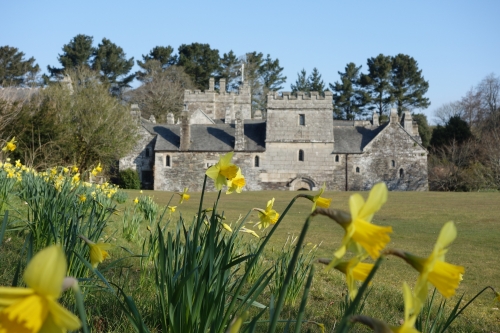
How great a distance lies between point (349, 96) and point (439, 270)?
202 feet

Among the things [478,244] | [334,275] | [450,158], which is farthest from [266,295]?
[450,158]

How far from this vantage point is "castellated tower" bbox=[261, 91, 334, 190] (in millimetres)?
39062

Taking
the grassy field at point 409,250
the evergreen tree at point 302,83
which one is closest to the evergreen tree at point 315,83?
the evergreen tree at point 302,83

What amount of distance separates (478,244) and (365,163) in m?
28.0

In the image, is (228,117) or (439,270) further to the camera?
(228,117)

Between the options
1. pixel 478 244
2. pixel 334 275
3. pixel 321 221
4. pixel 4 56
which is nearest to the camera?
pixel 334 275

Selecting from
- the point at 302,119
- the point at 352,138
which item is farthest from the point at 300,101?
the point at 352,138

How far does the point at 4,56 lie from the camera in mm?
59875

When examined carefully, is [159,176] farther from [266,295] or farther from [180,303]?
[180,303]

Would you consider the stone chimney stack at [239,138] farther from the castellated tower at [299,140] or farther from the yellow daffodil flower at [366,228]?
the yellow daffodil flower at [366,228]

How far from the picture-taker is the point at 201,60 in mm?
62969

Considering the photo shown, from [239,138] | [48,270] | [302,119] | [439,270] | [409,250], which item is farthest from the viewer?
[302,119]

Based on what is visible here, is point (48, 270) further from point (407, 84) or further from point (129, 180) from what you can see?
point (407, 84)

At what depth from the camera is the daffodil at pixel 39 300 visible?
755mm
